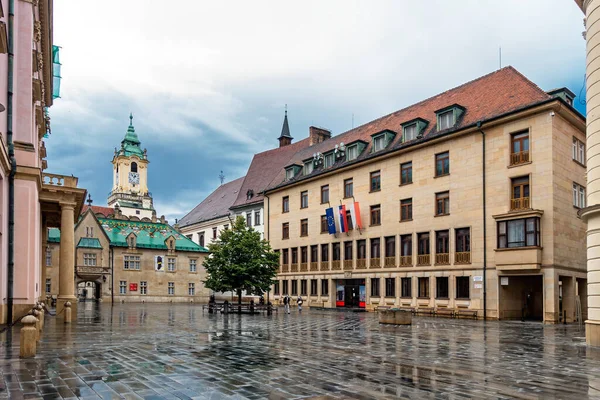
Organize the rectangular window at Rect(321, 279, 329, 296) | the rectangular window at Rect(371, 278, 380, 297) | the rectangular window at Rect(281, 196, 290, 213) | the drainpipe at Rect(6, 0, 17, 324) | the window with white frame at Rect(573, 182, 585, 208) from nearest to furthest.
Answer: the drainpipe at Rect(6, 0, 17, 324)
the window with white frame at Rect(573, 182, 585, 208)
the rectangular window at Rect(371, 278, 380, 297)
the rectangular window at Rect(321, 279, 329, 296)
the rectangular window at Rect(281, 196, 290, 213)

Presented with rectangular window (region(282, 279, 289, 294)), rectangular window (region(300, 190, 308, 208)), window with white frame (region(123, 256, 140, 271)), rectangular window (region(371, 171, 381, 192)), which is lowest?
rectangular window (region(282, 279, 289, 294))

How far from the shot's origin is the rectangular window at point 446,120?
37.0 m

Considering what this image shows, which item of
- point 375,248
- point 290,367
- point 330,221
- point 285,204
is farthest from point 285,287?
point 290,367

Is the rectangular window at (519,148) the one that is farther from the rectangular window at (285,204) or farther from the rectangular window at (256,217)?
the rectangular window at (256,217)

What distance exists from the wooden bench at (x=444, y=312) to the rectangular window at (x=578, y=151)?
1197 cm

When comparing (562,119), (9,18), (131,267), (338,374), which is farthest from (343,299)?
(338,374)

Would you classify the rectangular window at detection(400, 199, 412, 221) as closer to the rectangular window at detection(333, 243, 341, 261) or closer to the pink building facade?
the rectangular window at detection(333, 243, 341, 261)

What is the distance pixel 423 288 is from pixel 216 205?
42823 mm

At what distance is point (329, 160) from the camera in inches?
1906

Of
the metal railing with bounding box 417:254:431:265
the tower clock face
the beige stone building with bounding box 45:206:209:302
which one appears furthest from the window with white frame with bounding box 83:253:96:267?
the tower clock face

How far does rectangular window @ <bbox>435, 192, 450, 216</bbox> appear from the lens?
119 ft

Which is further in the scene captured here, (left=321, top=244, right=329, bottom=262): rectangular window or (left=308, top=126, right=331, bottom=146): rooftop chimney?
(left=308, top=126, right=331, bottom=146): rooftop chimney

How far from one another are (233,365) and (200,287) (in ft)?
178

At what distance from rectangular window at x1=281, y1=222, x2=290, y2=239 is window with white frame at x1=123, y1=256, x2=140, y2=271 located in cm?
1867
